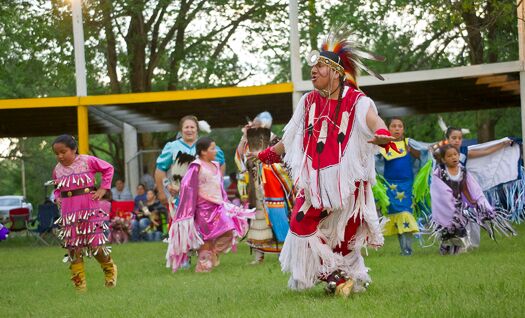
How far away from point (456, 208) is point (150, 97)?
28.0 ft

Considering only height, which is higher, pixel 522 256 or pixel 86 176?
pixel 86 176

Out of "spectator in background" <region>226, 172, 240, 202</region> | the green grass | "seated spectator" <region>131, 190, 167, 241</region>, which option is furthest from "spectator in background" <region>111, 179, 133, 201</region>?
the green grass

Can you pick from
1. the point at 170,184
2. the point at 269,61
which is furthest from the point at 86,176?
the point at 269,61

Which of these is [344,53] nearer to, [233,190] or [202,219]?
[202,219]

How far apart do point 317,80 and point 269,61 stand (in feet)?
89.9

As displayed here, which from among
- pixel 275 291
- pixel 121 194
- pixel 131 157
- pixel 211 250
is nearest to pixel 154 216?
pixel 121 194

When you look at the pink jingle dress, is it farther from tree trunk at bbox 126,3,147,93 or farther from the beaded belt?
tree trunk at bbox 126,3,147,93

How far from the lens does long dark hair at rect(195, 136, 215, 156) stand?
35.3ft

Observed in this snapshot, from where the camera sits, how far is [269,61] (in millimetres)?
34375

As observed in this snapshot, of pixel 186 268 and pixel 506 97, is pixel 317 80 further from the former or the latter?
pixel 506 97

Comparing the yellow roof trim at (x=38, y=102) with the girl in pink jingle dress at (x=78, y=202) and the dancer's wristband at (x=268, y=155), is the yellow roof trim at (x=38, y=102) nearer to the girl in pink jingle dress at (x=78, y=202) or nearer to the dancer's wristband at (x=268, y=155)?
the girl in pink jingle dress at (x=78, y=202)

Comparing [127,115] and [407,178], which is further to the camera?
[127,115]

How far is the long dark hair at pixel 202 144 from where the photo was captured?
35.3 feet

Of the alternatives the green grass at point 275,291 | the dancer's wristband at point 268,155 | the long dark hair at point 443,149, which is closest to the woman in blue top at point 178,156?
the green grass at point 275,291
